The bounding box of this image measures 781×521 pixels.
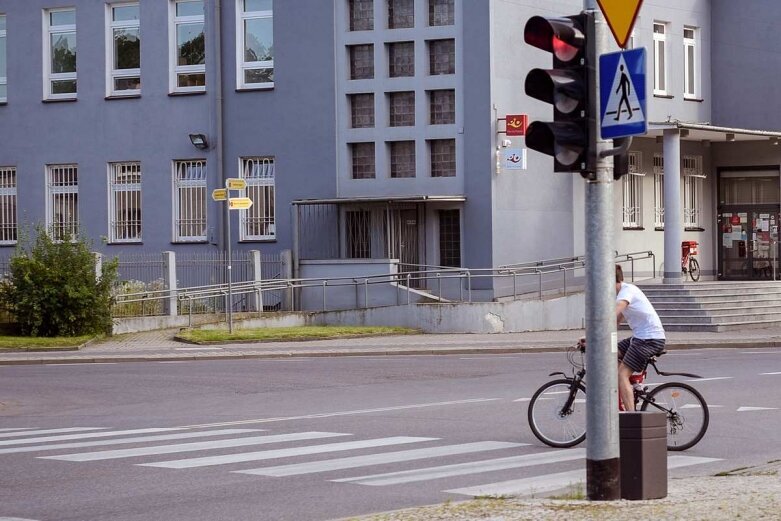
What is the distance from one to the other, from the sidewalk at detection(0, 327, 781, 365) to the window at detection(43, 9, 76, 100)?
12.6 m

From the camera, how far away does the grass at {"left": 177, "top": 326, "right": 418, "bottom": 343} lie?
3222 centimetres

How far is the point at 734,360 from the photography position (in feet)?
87.0

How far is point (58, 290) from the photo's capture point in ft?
107

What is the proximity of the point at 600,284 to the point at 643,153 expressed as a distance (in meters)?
34.5

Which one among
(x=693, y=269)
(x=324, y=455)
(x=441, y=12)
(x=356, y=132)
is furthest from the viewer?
(x=693, y=269)

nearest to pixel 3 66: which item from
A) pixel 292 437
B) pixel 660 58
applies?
pixel 660 58

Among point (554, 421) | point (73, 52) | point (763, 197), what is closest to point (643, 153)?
point (763, 197)

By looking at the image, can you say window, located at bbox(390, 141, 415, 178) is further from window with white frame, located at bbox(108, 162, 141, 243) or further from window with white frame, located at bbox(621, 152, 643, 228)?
window with white frame, located at bbox(108, 162, 141, 243)

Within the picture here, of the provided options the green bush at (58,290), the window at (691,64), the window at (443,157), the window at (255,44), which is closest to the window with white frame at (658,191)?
the window at (691,64)

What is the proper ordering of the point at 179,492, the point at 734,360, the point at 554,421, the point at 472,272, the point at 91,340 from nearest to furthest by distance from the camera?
the point at 179,492, the point at 554,421, the point at 734,360, the point at 91,340, the point at 472,272

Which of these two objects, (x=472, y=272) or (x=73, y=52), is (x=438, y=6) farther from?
(x=73, y=52)

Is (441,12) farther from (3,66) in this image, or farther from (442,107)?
(3,66)

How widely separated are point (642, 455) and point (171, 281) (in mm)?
27263

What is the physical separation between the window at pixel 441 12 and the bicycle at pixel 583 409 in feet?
81.4
